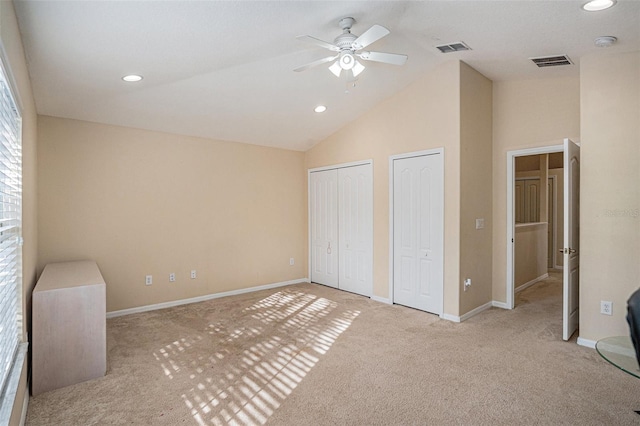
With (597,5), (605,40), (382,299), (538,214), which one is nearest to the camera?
(597,5)

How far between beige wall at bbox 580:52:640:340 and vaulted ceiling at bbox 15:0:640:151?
0.28 meters

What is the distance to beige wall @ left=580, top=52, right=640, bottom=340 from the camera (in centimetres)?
318

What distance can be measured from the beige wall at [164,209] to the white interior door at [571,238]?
3979mm

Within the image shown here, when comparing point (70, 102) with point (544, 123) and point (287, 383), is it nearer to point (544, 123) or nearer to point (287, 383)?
point (287, 383)

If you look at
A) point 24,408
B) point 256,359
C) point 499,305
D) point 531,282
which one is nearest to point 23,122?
point 24,408

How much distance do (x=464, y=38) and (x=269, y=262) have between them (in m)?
4.17

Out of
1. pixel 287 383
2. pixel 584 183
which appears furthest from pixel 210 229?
pixel 584 183

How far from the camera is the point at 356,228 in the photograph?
5473 millimetres

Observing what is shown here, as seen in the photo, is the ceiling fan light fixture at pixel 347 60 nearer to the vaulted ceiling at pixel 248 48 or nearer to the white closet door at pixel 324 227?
the vaulted ceiling at pixel 248 48

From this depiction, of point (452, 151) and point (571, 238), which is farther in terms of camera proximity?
point (452, 151)

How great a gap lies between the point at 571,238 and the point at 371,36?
9.07 feet

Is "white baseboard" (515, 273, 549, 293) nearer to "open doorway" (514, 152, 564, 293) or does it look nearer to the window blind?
"open doorway" (514, 152, 564, 293)

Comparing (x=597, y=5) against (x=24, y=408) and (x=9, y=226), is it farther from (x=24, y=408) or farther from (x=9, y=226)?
(x=24, y=408)

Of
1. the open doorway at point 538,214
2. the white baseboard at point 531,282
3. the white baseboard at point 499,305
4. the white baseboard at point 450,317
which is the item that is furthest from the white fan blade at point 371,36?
the white baseboard at point 531,282
